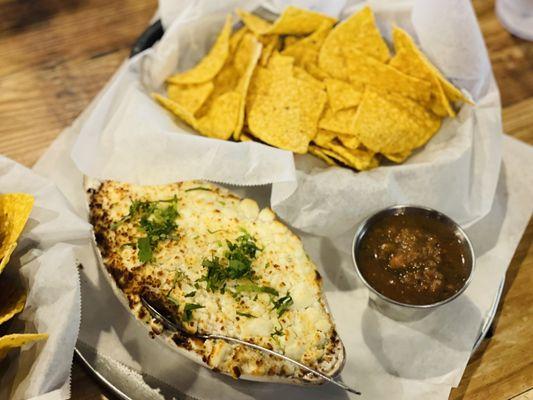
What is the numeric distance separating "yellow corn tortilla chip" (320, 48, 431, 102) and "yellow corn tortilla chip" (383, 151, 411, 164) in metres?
0.24

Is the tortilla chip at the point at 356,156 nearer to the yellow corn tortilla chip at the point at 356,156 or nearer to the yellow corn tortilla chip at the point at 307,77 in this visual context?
the yellow corn tortilla chip at the point at 356,156

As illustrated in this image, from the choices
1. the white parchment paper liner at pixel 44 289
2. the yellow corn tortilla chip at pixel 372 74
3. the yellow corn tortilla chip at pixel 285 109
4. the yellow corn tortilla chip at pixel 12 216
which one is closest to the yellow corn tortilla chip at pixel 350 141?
the yellow corn tortilla chip at pixel 285 109

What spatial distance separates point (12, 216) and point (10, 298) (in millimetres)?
258

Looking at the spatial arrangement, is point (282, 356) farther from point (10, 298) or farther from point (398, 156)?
point (398, 156)

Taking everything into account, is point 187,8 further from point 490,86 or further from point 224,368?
point 224,368

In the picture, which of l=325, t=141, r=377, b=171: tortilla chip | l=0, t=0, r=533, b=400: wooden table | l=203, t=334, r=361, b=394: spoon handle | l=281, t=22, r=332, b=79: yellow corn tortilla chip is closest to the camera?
l=203, t=334, r=361, b=394: spoon handle

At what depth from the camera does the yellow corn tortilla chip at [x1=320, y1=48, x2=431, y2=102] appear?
7.52 ft

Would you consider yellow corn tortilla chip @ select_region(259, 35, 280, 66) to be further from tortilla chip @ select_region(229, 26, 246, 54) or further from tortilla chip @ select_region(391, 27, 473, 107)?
tortilla chip @ select_region(391, 27, 473, 107)

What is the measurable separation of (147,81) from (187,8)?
14.9 inches

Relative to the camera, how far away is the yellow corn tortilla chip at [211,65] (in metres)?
2.42

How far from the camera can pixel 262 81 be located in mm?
2416

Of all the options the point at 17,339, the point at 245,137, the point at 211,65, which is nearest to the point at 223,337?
the point at 17,339

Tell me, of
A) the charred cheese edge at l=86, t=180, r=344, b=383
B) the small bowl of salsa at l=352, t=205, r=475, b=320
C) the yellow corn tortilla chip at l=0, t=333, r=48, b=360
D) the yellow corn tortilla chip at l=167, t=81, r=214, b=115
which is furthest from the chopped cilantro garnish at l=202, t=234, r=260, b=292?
the yellow corn tortilla chip at l=167, t=81, r=214, b=115

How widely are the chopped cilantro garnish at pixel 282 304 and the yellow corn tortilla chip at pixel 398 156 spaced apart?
78cm
